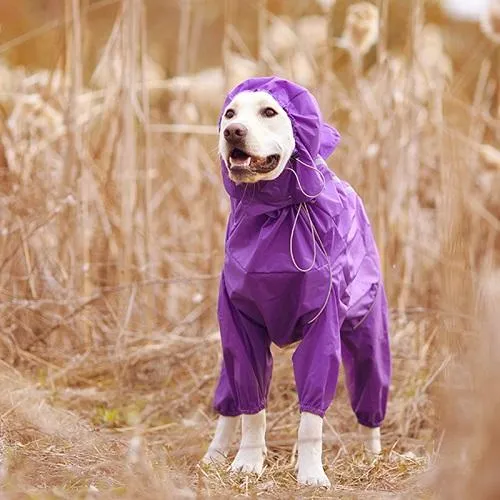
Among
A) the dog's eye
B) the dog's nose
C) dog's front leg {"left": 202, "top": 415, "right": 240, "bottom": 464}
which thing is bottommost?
dog's front leg {"left": 202, "top": 415, "right": 240, "bottom": 464}

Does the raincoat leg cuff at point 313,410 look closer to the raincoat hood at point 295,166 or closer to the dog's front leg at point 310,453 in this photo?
the dog's front leg at point 310,453

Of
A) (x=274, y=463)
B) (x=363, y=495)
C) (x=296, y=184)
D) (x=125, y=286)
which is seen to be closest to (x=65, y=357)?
(x=125, y=286)

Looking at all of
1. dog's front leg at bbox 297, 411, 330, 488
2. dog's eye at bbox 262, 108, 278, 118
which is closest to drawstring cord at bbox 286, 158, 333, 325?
dog's eye at bbox 262, 108, 278, 118

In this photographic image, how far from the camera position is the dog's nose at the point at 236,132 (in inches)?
115

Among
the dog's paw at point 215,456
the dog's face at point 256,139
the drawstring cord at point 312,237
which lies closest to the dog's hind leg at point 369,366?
the drawstring cord at point 312,237

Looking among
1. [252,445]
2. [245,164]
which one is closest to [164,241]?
[252,445]

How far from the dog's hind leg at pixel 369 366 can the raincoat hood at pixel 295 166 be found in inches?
19.0

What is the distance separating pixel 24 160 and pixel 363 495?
2078mm

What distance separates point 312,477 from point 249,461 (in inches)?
9.4

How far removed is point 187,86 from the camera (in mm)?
5047

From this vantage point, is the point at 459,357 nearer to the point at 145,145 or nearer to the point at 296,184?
the point at 296,184

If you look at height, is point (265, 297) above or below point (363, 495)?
above

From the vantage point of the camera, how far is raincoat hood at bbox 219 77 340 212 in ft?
9.89

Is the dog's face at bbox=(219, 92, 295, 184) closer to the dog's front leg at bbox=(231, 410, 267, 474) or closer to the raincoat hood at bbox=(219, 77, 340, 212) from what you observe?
the raincoat hood at bbox=(219, 77, 340, 212)
